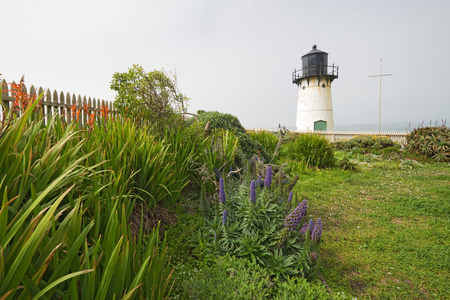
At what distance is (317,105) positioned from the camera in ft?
85.9

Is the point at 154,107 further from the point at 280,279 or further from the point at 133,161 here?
the point at 280,279

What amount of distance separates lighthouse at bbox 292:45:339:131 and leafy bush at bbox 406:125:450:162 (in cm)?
1401

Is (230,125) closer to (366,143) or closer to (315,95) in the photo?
(366,143)

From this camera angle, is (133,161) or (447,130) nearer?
(133,161)

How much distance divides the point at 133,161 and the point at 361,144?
45.9 ft

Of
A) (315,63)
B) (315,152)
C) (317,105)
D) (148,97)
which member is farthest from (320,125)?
(148,97)

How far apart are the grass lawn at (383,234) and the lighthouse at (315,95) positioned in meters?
19.4

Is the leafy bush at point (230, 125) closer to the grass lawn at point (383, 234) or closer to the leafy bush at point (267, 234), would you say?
the grass lawn at point (383, 234)

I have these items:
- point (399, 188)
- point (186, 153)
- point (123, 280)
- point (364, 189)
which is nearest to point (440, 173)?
point (399, 188)

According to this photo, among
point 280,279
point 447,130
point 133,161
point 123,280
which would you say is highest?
point 447,130

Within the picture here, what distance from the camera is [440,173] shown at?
827 centimetres

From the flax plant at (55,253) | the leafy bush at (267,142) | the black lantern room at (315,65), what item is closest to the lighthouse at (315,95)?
the black lantern room at (315,65)

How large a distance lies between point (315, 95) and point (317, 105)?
1.20 metres

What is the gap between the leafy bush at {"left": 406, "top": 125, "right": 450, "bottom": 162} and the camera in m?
10.5
